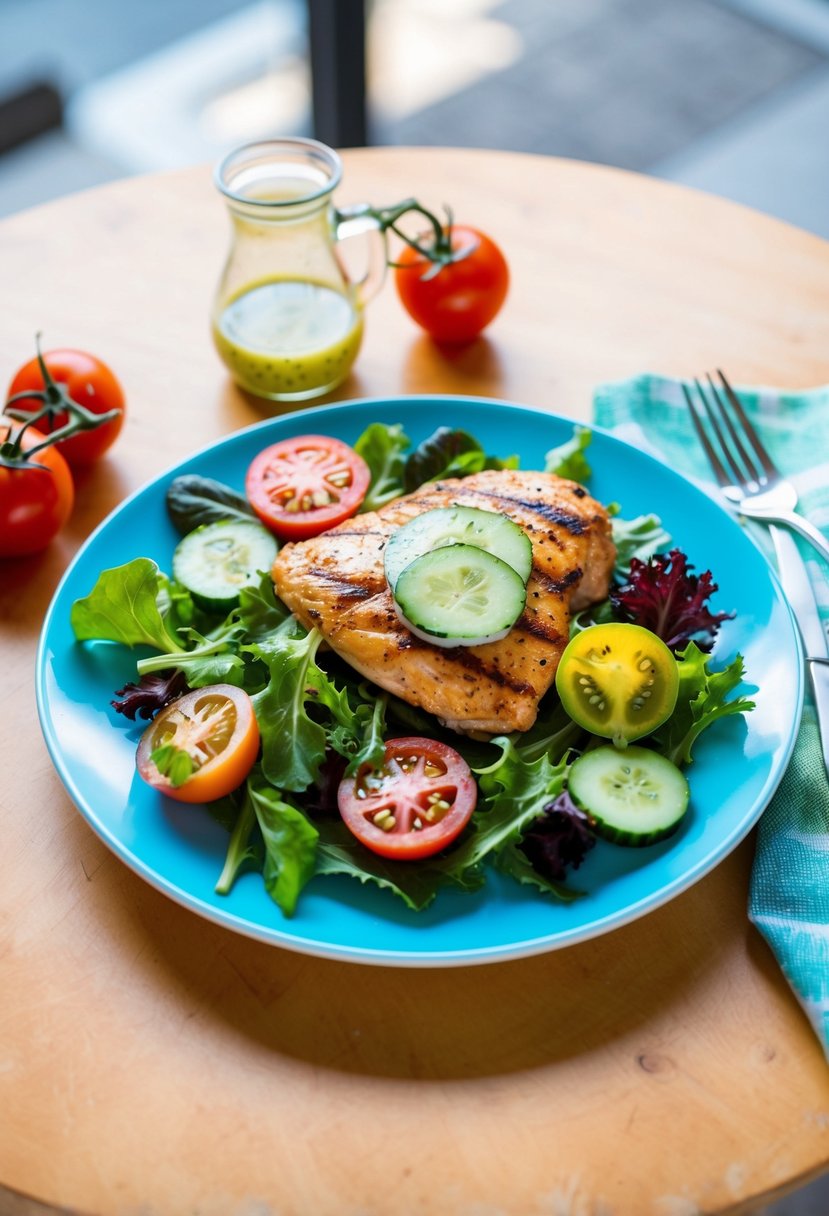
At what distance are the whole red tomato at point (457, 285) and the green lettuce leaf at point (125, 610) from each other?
1.48m

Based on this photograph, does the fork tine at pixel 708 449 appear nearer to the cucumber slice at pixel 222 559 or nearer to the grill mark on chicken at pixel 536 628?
the grill mark on chicken at pixel 536 628

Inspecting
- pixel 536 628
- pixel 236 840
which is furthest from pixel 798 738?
pixel 236 840

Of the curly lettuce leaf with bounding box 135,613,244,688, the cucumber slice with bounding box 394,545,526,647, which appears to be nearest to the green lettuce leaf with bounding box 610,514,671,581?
the cucumber slice with bounding box 394,545,526,647

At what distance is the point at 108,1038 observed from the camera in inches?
89.4

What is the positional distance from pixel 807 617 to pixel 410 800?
120 cm

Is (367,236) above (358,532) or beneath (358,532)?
above

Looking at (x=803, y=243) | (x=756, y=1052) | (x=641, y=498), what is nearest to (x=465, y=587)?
(x=641, y=498)

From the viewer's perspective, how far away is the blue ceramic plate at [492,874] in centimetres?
226

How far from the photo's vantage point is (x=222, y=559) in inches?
120

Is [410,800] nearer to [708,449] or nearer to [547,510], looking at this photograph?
[547,510]

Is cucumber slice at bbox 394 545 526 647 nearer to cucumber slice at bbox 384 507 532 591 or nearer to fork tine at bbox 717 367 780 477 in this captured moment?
cucumber slice at bbox 384 507 532 591

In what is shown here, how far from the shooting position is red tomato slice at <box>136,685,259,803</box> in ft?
7.92

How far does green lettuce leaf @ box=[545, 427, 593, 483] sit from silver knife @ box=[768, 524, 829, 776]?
1.78ft

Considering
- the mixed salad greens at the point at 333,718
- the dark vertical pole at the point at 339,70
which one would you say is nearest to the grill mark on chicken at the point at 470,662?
the mixed salad greens at the point at 333,718
